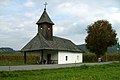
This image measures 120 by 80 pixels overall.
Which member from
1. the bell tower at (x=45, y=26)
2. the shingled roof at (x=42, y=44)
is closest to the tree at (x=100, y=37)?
the shingled roof at (x=42, y=44)

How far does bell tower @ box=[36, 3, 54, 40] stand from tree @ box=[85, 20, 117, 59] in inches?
697

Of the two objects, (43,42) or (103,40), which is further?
(103,40)

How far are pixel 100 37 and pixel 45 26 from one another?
19.9m

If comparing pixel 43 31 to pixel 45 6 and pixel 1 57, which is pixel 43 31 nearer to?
pixel 45 6

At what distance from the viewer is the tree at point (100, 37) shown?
7110cm

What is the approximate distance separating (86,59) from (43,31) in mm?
29703

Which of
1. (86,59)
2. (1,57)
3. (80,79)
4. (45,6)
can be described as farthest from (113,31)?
(80,79)

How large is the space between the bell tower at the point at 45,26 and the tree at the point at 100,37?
17.7 meters

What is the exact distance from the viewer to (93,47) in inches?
2854

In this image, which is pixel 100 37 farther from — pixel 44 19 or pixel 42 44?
pixel 42 44

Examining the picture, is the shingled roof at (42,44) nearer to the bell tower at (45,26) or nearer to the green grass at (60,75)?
the bell tower at (45,26)

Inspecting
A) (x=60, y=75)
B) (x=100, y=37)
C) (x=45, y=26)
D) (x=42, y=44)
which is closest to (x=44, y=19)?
(x=45, y=26)

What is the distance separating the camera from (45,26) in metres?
57.2

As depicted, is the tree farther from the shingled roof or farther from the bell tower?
the bell tower
